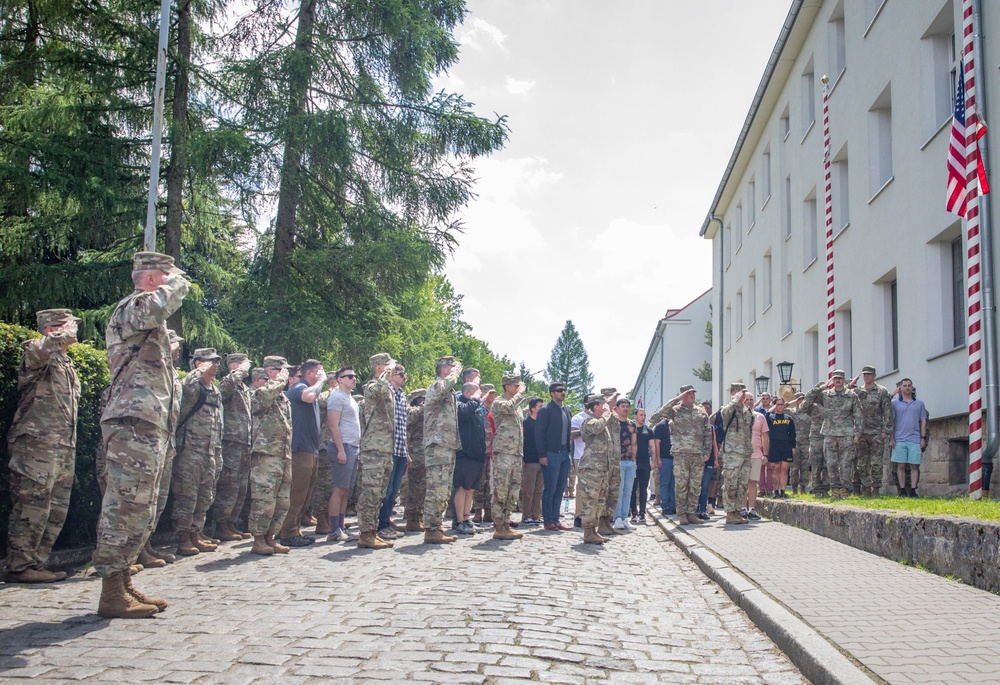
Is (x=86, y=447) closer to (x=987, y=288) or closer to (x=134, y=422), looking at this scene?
(x=134, y=422)

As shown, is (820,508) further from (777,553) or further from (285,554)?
(285,554)

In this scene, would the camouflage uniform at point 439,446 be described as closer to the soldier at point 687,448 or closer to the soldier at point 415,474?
the soldier at point 415,474

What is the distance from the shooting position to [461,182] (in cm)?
1973

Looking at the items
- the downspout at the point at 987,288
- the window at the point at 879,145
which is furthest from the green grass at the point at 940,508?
the window at the point at 879,145

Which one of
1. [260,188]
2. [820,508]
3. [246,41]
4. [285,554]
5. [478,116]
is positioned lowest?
[285,554]

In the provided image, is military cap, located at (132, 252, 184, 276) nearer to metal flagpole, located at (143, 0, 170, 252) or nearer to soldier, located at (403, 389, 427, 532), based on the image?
soldier, located at (403, 389, 427, 532)

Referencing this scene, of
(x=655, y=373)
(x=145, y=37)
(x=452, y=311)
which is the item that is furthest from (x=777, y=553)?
(x=655, y=373)

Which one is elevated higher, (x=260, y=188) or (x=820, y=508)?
(x=260, y=188)

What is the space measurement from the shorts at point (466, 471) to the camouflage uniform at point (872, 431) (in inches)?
249

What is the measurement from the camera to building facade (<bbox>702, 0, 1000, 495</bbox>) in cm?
1421

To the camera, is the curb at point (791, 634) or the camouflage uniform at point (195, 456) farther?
the camouflage uniform at point (195, 456)

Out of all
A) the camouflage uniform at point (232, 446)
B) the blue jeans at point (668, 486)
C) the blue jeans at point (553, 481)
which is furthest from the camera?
the blue jeans at point (668, 486)

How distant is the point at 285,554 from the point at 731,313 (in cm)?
3151

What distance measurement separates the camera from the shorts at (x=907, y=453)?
13148 millimetres
